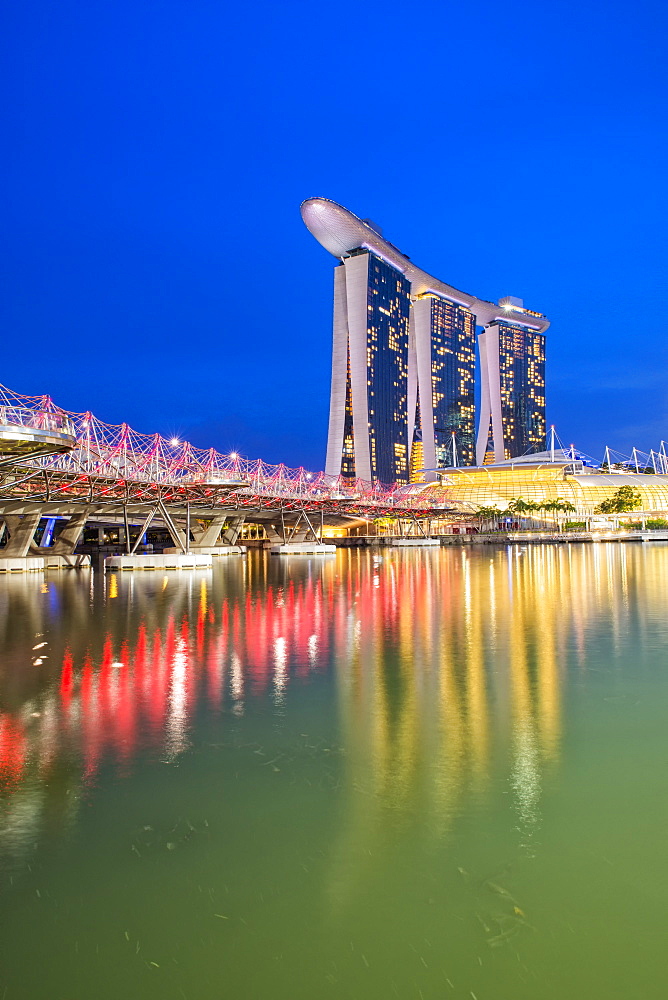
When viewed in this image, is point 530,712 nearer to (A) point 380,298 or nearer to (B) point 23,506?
(B) point 23,506

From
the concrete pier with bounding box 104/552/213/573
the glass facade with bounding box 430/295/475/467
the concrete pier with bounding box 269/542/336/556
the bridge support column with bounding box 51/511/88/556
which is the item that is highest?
the glass facade with bounding box 430/295/475/467

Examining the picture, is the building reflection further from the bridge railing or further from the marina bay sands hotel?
the marina bay sands hotel

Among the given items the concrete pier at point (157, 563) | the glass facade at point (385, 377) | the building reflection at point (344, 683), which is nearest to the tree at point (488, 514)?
the glass facade at point (385, 377)

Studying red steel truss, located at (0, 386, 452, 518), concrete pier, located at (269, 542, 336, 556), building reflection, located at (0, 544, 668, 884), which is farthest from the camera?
concrete pier, located at (269, 542, 336, 556)

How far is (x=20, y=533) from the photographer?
1976 inches

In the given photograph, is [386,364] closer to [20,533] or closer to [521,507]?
[521,507]

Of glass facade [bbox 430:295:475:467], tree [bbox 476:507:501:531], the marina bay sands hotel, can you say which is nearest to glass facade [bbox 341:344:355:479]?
the marina bay sands hotel

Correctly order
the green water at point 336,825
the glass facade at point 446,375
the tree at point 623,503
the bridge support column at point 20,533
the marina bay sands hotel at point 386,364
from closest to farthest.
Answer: the green water at point 336,825, the bridge support column at point 20,533, the tree at point 623,503, the marina bay sands hotel at point 386,364, the glass facade at point 446,375

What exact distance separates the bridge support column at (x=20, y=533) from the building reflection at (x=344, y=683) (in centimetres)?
2661

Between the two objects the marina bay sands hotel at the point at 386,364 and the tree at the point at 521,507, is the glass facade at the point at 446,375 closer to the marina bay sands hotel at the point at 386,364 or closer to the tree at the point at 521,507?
the marina bay sands hotel at the point at 386,364

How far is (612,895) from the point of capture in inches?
186

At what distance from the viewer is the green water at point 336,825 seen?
412 centimetres

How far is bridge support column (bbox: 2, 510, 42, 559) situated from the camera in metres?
49.3

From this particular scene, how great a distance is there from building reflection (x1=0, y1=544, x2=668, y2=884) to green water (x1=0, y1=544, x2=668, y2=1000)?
0.06m
